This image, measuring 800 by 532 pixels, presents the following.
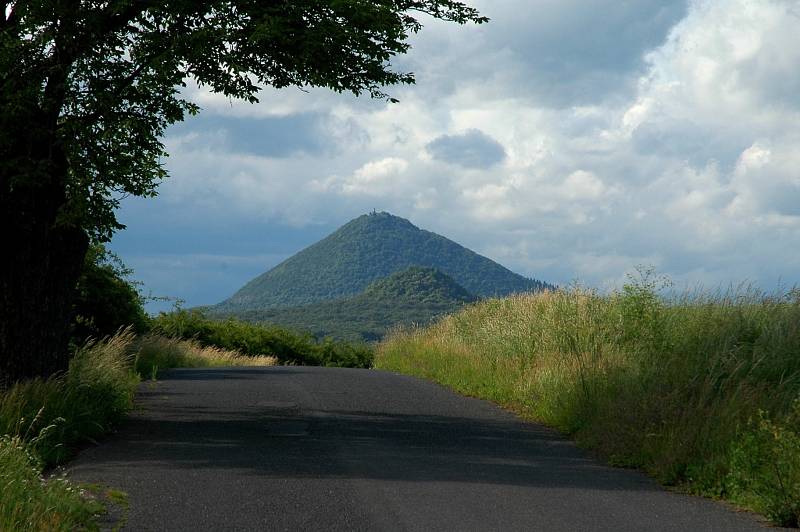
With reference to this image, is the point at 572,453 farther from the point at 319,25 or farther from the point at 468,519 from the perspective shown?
the point at 319,25

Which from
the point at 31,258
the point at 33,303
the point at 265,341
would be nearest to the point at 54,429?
the point at 33,303

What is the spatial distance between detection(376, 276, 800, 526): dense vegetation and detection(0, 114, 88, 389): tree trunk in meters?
8.37

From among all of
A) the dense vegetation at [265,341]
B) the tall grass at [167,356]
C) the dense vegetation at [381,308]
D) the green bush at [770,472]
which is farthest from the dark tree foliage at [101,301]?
the dense vegetation at [381,308]

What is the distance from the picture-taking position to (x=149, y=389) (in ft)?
67.5

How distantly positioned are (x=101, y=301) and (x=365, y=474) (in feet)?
75.8

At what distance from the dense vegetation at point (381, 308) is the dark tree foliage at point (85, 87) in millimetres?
110612

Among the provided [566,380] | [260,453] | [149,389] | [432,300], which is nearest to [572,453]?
[566,380]

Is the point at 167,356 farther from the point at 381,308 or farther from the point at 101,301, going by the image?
the point at 381,308

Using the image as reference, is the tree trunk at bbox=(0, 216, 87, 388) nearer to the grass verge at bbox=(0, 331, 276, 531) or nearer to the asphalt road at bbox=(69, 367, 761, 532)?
the grass verge at bbox=(0, 331, 276, 531)

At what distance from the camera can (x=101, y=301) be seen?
31.6 m

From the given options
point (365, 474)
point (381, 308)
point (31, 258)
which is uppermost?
point (381, 308)

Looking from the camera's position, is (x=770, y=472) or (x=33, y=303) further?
(x=33, y=303)

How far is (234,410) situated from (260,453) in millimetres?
4933

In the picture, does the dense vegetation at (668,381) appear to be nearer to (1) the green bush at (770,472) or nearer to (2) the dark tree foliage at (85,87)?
(1) the green bush at (770,472)
